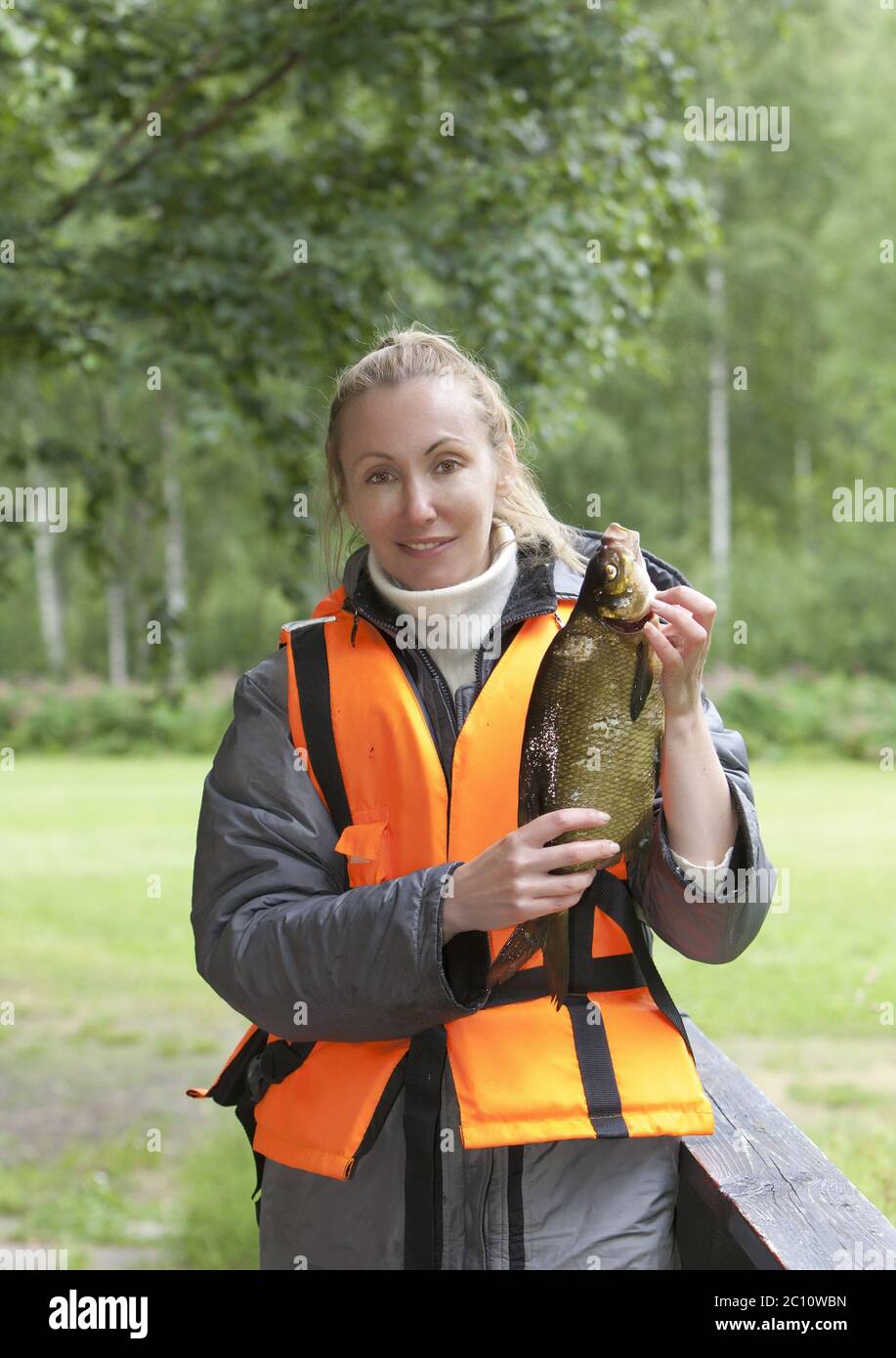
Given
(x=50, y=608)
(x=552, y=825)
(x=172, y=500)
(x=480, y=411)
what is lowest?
(x=552, y=825)

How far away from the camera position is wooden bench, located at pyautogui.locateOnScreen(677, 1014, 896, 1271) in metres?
2.20

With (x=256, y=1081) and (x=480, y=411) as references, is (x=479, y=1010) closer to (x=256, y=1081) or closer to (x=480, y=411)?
(x=256, y=1081)

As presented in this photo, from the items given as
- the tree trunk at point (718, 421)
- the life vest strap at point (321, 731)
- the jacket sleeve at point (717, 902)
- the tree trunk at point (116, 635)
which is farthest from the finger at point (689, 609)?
the tree trunk at point (116, 635)

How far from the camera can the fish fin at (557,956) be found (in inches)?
89.5

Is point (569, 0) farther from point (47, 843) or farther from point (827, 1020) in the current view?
point (47, 843)

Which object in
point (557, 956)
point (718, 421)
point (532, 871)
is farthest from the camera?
point (718, 421)

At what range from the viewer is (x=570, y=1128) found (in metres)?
2.24

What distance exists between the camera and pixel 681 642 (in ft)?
7.06

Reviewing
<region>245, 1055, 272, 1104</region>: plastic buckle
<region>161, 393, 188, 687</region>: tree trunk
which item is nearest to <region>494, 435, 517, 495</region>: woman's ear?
<region>245, 1055, 272, 1104</region>: plastic buckle

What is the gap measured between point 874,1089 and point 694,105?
536cm

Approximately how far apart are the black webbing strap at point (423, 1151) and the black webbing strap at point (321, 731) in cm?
41

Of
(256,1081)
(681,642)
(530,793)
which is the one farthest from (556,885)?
(256,1081)

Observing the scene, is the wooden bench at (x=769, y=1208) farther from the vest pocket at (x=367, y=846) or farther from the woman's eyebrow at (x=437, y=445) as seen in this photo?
the woman's eyebrow at (x=437, y=445)

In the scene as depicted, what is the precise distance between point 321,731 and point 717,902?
73 centimetres
